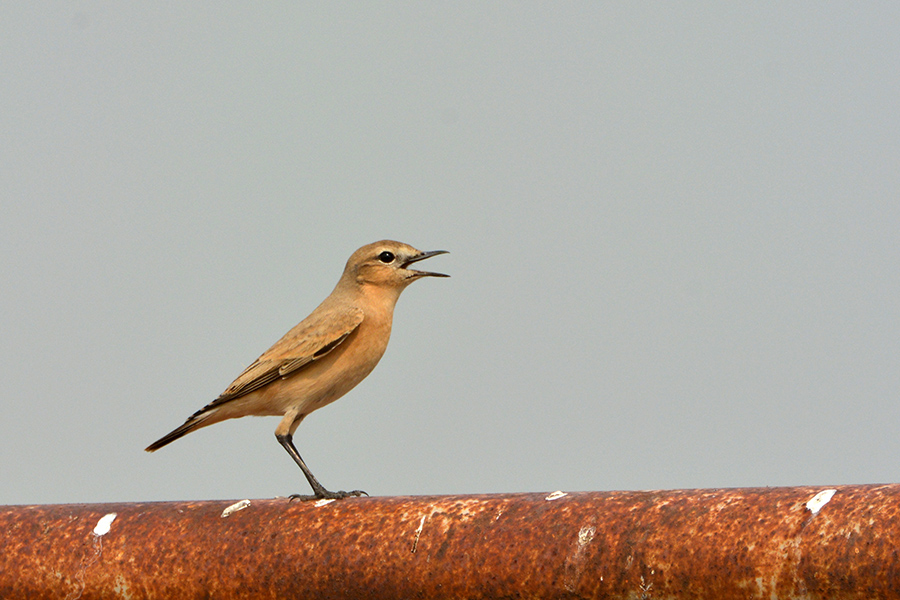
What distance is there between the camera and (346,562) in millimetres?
4094

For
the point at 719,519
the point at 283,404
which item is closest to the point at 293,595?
the point at 719,519

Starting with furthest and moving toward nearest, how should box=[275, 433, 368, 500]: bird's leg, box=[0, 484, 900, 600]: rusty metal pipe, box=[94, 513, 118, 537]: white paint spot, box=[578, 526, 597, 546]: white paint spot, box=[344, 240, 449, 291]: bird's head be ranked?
box=[344, 240, 449, 291]: bird's head < box=[275, 433, 368, 500]: bird's leg < box=[94, 513, 118, 537]: white paint spot < box=[578, 526, 597, 546]: white paint spot < box=[0, 484, 900, 600]: rusty metal pipe

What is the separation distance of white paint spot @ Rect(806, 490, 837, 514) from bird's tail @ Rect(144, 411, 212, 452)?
4.84 m

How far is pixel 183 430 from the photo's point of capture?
7301 millimetres

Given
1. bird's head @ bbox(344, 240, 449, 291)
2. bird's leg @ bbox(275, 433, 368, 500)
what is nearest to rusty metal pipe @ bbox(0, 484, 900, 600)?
bird's leg @ bbox(275, 433, 368, 500)

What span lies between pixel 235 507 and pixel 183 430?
2789mm

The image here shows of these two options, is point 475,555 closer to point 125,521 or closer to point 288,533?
point 288,533

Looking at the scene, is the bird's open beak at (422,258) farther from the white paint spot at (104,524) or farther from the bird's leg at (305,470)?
the white paint spot at (104,524)

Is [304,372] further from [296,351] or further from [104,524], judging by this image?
[104,524]

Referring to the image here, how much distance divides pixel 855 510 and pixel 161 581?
2714 millimetres

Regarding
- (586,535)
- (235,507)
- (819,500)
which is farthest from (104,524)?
(819,500)

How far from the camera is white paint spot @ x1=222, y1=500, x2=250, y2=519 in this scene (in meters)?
4.59

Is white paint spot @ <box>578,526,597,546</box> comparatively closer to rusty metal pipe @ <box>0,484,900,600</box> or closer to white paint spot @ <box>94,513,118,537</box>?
rusty metal pipe @ <box>0,484,900,600</box>

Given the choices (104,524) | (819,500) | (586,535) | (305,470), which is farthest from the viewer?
(305,470)
